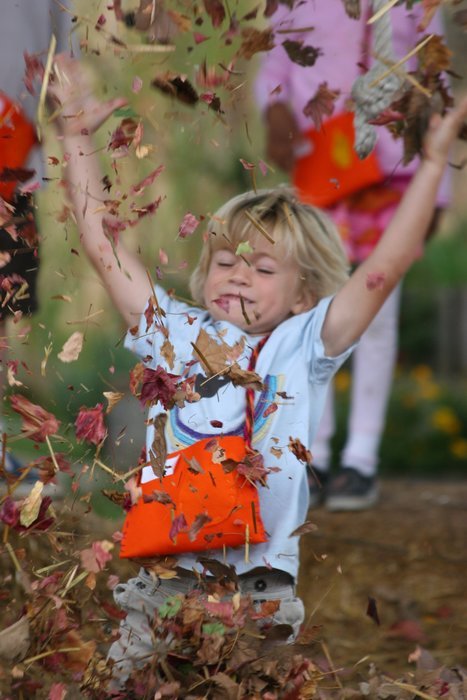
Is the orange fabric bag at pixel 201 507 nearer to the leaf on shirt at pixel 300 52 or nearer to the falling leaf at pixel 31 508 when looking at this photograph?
the falling leaf at pixel 31 508

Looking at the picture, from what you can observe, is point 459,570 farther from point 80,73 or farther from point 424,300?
point 424,300

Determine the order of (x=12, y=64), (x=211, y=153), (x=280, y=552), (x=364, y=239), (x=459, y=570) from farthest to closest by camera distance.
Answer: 1. (x=211, y=153)
2. (x=364, y=239)
3. (x=459, y=570)
4. (x=12, y=64)
5. (x=280, y=552)

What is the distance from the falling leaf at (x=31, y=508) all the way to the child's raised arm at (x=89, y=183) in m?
0.48

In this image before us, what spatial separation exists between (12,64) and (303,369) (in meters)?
1.12

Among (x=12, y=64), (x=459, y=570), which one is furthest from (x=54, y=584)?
(x=459, y=570)

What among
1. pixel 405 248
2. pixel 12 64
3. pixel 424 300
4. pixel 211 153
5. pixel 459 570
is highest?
pixel 12 64

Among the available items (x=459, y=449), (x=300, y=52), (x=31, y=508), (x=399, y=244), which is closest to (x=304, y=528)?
(x=31, y=508)

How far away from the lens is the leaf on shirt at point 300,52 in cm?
213

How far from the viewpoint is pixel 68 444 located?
1949 mm

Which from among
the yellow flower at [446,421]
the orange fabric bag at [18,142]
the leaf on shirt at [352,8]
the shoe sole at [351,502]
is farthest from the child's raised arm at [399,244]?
the yellow flower at [446,421]

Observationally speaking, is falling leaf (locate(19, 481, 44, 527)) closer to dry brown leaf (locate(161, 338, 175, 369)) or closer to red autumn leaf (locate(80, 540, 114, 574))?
red autumn leaf (locate(80, 540, 114, 574))

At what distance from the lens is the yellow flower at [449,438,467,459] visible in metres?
5.70

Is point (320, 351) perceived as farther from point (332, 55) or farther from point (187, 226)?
point (332, 55)

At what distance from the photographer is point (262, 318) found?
2.32 meters
